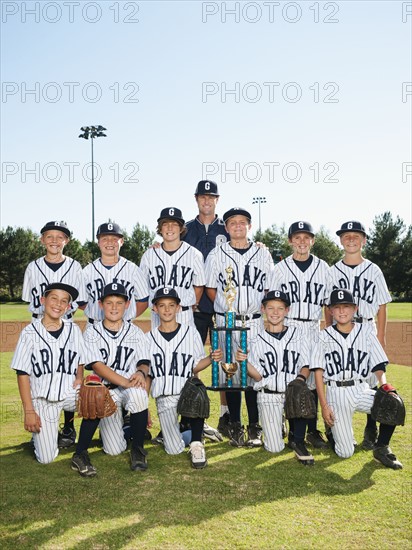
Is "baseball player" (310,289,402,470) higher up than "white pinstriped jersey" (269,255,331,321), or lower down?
lower down

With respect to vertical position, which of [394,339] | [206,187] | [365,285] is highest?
[206,187]

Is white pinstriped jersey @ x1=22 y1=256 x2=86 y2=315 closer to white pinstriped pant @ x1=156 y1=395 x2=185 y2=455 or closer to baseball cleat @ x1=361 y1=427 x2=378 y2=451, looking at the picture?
white pinstriped pant @ x1=156 y1=395 x2=185 y2=455

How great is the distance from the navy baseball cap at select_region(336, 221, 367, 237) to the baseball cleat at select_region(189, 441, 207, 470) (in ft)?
7.88

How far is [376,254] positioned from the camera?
48.3 metres

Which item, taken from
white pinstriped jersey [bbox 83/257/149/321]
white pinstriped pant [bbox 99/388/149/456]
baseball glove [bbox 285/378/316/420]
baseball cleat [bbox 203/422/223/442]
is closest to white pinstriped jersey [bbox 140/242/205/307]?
white pinstriped jersey [bbox 83/257/149/321]

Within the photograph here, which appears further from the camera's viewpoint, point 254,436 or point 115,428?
point 254,436

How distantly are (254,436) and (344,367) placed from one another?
107 centimetres

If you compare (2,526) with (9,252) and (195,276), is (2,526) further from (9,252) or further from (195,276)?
(9,252)

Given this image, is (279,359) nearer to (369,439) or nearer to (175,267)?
(369,439)

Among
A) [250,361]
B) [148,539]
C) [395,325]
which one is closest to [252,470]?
[250,361]

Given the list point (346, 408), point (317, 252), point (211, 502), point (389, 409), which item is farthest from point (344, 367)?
point (317, 252)

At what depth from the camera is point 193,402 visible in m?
4.54

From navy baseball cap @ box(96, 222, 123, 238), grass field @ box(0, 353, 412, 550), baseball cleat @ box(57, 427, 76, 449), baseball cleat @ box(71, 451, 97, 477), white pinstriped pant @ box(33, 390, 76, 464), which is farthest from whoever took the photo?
navy baseball cap @ box(96, 222, 123, 238)

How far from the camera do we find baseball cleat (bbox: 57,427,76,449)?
5039 millimetres
